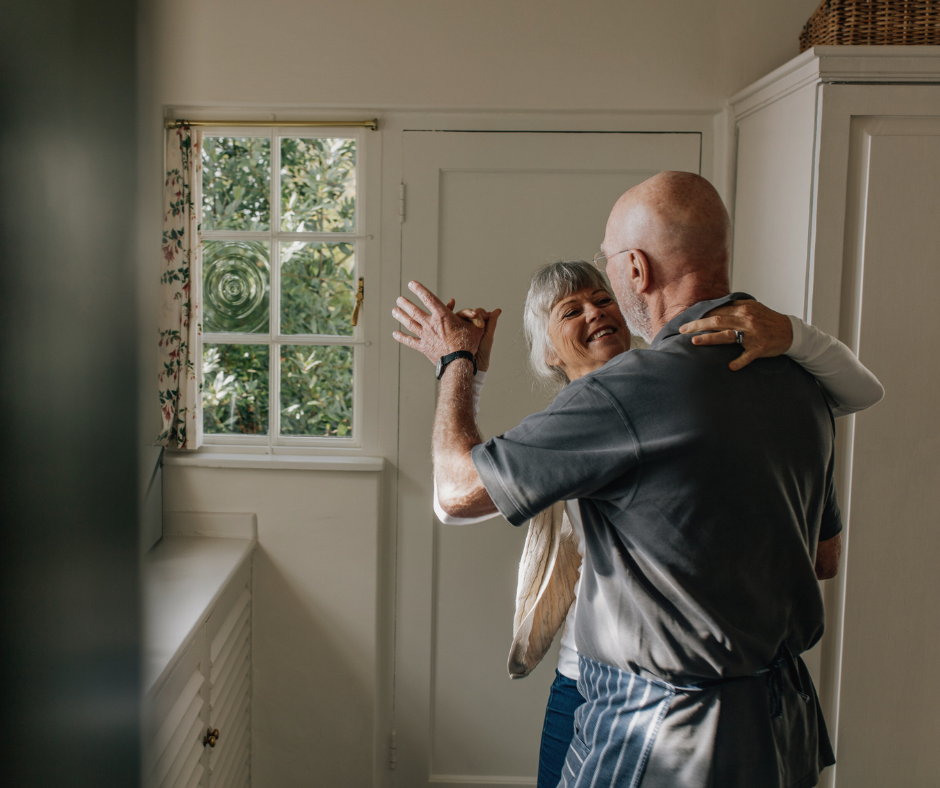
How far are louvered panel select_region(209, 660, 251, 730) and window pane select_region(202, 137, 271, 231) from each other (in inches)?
53.3

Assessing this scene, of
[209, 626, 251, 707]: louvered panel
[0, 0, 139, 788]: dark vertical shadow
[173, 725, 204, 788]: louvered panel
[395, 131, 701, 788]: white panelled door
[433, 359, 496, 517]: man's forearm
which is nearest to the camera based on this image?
[0, 0, 139, 788]: dark vertical shadow

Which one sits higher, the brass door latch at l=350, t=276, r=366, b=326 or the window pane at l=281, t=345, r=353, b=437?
the brass door latch at l=350, t=276, r=366, b=326

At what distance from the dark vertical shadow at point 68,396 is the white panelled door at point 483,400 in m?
1.92

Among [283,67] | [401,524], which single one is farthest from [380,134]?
[401,524]

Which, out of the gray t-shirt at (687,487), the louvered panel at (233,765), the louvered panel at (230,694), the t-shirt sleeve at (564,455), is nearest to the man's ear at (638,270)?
the gray t-shirt at (687,487)

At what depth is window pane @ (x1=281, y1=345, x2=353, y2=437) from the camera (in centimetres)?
217

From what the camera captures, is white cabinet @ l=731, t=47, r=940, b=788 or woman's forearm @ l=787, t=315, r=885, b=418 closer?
woman's forearm @ l=787, t=315, r=885, b=418

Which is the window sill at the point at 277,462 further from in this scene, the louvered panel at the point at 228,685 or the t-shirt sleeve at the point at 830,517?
the t-shirt sleeve at the point at 830,517

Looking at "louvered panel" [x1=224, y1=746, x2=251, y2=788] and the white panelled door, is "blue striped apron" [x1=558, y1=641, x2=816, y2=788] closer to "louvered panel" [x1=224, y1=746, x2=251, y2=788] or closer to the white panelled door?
the white panelled door

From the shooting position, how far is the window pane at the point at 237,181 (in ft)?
6.91

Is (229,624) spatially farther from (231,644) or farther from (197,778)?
(197,778)

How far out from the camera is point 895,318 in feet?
5.28

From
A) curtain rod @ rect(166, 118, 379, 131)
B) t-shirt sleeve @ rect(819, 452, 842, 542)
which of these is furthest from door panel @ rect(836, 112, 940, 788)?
curtain rod @ rect(166, 118, 379, 131)

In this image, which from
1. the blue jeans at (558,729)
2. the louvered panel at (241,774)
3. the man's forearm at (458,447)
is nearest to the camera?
the man's forearm at (458,447)
